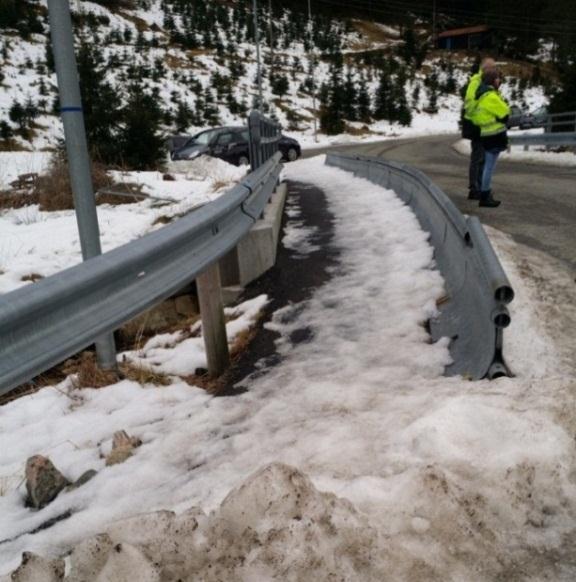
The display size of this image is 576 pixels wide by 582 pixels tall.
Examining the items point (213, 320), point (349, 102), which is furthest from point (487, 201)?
point (349, 102)

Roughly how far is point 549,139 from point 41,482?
15.8 m

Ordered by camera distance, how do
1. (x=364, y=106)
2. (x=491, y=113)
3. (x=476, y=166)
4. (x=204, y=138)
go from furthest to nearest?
1. (x=364, y=106)
2. (x=204, y=138)
3. (x=476, y=166)
4. (x=491, y=113)

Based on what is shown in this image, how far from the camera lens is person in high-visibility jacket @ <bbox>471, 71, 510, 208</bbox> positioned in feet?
26.2

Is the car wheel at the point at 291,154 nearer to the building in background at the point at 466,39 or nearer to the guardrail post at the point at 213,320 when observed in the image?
the guardrail post at the point at 213,320

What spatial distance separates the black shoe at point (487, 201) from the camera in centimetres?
768

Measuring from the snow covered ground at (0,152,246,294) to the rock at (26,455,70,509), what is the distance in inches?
143

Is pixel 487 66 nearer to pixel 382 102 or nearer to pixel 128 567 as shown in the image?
pixel 128 567

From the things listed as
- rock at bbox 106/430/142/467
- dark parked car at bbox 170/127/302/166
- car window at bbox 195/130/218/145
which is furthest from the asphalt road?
car window at bbox 195/130/218/145

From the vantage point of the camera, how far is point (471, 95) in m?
8.40

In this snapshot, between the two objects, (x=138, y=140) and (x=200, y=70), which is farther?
(x=200, y=70)

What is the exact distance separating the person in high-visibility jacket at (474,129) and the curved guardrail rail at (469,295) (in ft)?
10.7

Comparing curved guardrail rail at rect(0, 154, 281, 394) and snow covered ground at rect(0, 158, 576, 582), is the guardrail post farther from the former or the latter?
snow covered ground at rect(0, 158, 576, 582)

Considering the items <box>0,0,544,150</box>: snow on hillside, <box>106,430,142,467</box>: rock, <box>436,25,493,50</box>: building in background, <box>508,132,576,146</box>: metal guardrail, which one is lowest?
<box>106,430,142,467</box>: rock

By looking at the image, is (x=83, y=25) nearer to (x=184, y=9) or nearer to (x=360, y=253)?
(x=184, y=9)
